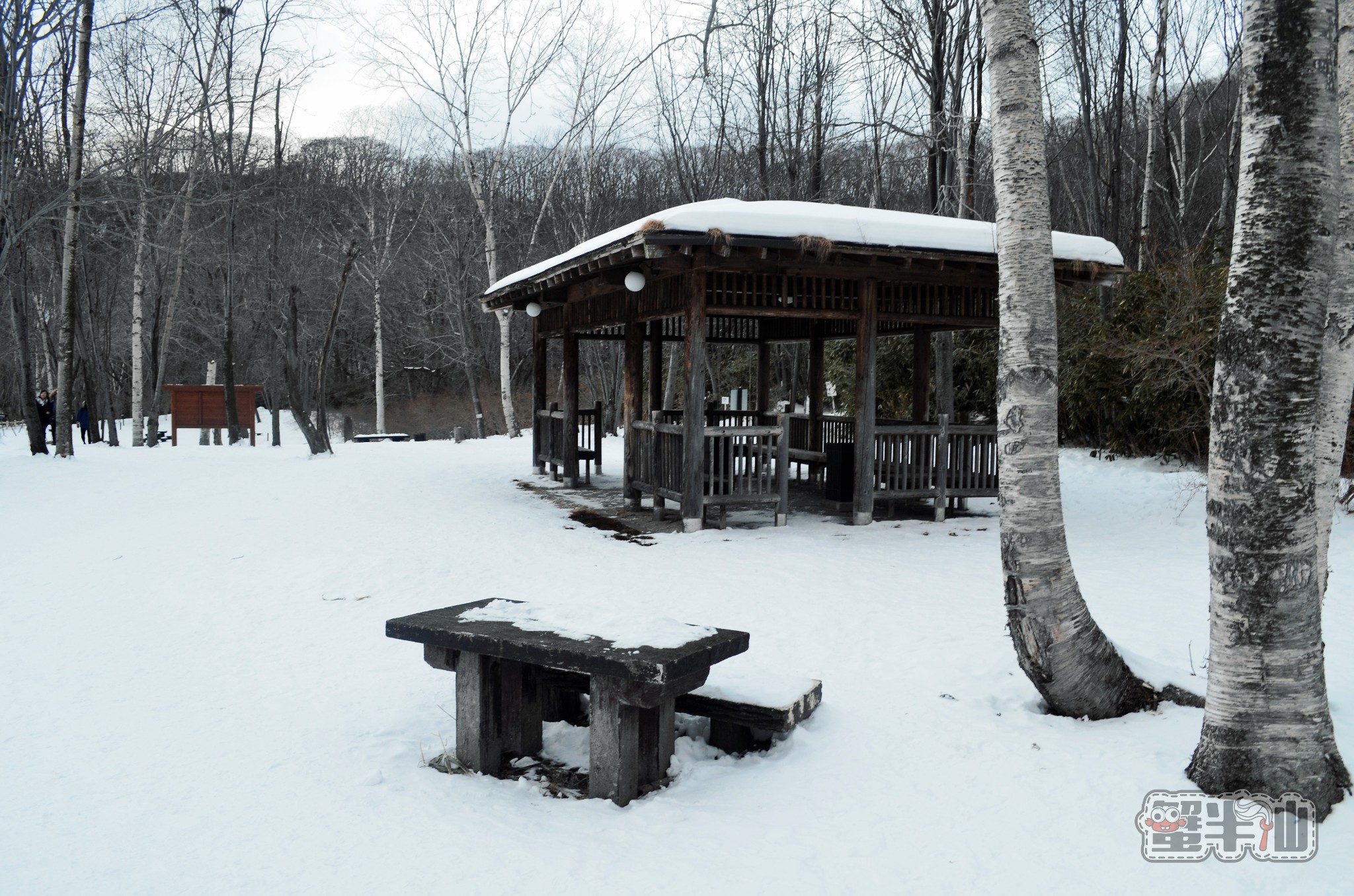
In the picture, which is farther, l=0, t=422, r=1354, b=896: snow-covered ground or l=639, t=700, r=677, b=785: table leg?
l=639, t=700, r=677, b=785: table leg

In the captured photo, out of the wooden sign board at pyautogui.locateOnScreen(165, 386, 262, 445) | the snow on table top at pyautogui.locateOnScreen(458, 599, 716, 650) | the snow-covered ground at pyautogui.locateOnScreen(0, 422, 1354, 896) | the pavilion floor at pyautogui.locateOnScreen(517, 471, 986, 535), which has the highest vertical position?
the wooden sign board at pyautogui.locateOnScreen(165, 386, 262, 445)

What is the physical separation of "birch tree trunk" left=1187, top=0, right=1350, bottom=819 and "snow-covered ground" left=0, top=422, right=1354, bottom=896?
316 millimetres

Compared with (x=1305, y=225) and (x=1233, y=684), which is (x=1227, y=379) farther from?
(x=1233, y=684)

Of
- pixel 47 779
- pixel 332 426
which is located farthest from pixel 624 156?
pixel 47 779

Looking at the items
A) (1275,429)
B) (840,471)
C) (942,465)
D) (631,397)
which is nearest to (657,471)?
(631,397)

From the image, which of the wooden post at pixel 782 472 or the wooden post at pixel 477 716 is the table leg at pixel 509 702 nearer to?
the wooden post at pixel 477 716

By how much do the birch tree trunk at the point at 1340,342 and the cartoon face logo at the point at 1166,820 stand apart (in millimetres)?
1241

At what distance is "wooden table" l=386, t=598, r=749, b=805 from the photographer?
347cm

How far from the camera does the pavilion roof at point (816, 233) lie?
8.02 meters

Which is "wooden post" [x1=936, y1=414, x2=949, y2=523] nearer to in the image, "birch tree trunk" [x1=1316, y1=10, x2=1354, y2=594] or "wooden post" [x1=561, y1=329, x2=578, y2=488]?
"wooden post" [x1=561, y1=329, x2=578, y2=488]

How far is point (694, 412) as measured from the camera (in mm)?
9234

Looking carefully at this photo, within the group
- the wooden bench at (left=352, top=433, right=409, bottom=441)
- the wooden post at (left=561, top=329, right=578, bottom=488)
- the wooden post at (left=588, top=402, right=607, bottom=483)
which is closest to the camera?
the wooden post at (left=561, top=329, right=578, bottom=488)

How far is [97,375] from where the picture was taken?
82.2 feet

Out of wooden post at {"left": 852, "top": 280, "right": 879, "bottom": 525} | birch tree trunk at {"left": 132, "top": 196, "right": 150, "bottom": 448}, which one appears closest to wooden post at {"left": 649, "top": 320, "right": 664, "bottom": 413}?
wooden post at {"left": 852, "top": 280, "right": 879, "bottom": 525}
